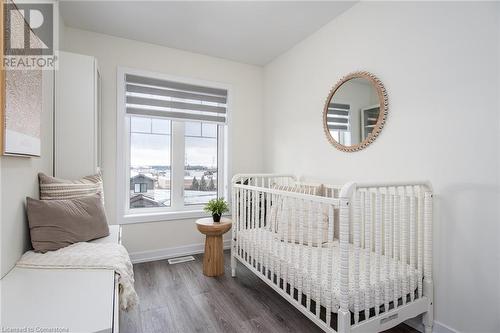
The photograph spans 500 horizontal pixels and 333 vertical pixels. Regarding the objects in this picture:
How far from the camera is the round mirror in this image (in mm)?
1946

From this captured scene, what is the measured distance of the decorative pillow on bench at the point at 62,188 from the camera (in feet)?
5.41

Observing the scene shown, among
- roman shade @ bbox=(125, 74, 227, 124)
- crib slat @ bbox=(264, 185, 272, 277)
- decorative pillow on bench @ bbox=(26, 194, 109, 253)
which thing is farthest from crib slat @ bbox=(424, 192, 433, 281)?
roman shade @ bbox=(125, 74, 227, 124)

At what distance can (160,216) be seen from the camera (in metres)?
2.89

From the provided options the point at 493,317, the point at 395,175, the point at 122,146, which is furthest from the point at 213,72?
the point at 493,317

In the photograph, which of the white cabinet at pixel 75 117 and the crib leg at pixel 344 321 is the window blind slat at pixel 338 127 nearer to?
the crib leg at pixel 344 321

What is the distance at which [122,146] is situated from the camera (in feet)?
8.96

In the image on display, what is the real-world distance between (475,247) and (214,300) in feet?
5.81

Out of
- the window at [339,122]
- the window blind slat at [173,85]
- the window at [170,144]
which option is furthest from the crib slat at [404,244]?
the window blind slat at [173,85]

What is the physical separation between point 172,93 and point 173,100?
0.27 feet

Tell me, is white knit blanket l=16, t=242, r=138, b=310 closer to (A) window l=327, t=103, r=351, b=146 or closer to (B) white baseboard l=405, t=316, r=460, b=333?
(B) white baseboard l=405, t=316, r=460, b=333

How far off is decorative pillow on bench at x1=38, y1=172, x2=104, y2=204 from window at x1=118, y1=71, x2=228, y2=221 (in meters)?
0.84

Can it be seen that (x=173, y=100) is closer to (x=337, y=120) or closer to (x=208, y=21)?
(x=208, y=21)

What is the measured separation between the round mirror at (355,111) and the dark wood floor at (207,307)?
1396 mm

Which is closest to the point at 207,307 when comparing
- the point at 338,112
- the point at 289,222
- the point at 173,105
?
the point at 289,222
